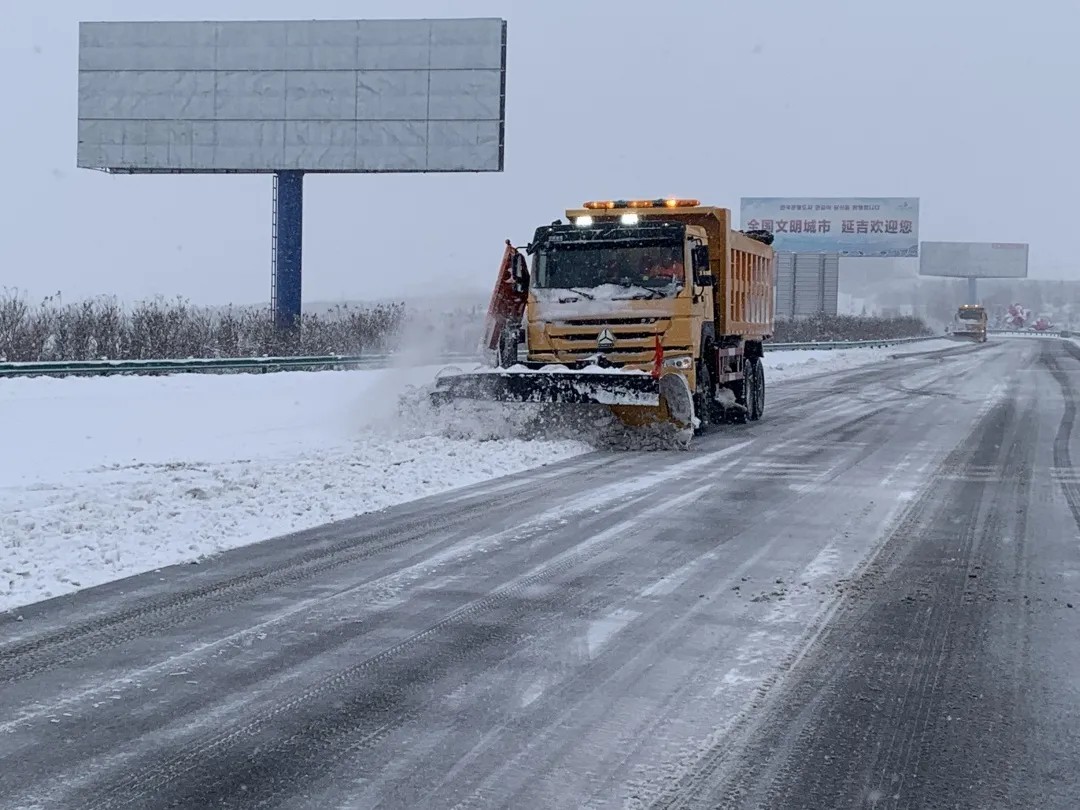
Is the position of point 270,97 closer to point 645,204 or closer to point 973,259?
point 645,204

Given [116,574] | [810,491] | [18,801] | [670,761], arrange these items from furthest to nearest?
[810,491], [116,574], [670,761], [18,801]

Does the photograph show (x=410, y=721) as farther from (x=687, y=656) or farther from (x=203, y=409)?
(x=203, y=409)

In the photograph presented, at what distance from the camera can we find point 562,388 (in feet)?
47.4

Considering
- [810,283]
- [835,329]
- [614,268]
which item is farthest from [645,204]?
[810,283]

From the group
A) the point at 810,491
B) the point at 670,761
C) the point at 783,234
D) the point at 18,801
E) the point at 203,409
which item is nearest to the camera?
the point at 18,801

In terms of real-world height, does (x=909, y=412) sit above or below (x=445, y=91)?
below

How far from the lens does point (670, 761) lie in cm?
427

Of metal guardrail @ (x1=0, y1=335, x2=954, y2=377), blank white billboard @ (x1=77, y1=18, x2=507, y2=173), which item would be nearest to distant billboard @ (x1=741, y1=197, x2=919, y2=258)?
blank white billboard @ (x1=77, y1=18, x2=507, y2=173)

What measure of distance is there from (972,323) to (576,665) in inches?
3376

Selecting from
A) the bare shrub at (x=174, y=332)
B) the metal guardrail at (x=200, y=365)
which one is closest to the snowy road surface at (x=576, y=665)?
the metal guardrail at (x=200, y=365)

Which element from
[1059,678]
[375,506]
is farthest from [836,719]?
[375,506]

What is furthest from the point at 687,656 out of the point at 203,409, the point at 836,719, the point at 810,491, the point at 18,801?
the point at 203,409

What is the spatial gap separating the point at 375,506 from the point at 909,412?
1330 cm

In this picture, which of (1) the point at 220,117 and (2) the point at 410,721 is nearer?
(2) the point at 410,721
